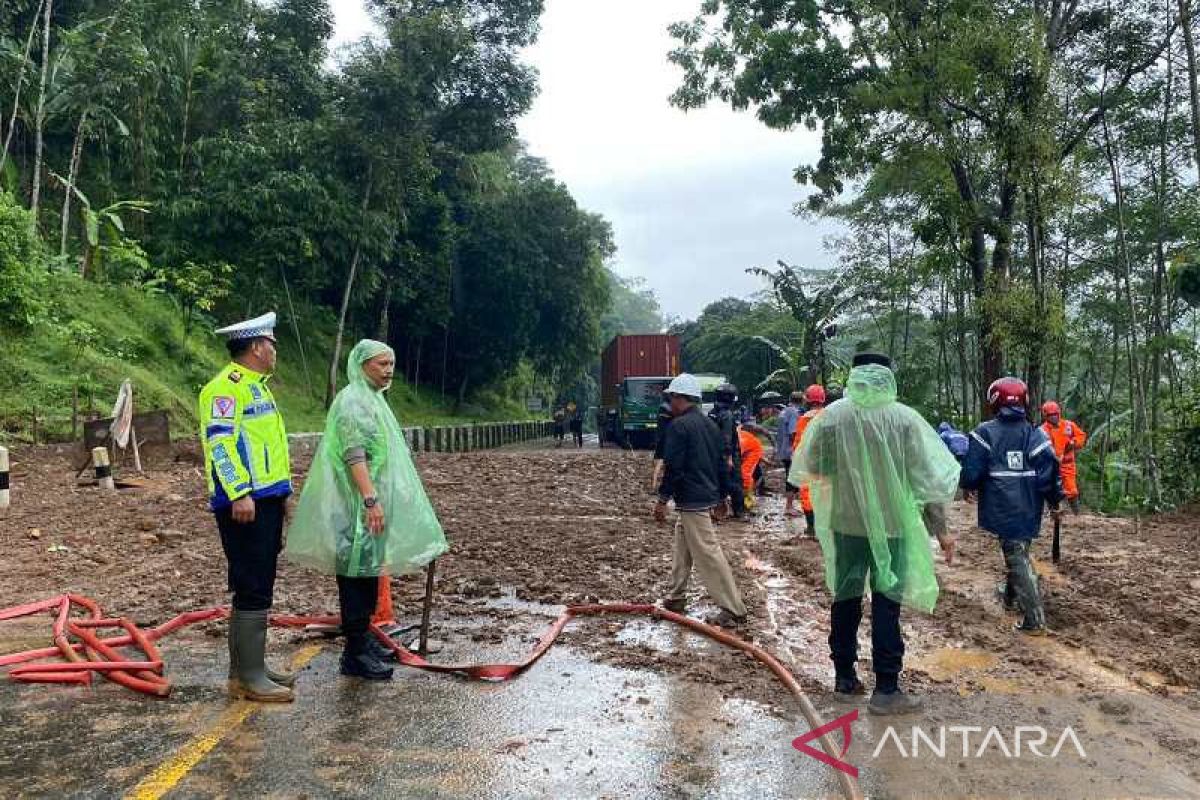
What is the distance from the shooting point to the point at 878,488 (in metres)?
4.57

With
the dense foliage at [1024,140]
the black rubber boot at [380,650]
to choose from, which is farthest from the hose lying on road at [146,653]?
the dense foliage at [1024,140]

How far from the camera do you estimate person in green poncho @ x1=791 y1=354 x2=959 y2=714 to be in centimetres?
446

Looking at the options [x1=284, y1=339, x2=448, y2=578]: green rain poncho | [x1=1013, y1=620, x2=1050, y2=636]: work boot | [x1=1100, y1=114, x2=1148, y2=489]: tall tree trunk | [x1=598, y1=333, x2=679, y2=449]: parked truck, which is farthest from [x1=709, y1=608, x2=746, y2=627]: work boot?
[x1=598, y1=333, x2=679, y2=449]: parked truck

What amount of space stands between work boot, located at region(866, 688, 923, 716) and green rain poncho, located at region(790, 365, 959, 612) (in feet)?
1.46

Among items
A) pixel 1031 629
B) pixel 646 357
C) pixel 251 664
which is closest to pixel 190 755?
pixel 251 664

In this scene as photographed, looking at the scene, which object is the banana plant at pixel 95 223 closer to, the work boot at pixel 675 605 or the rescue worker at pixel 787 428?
the rescue worker at pixel 787 428

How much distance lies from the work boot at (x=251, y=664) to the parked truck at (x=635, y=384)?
67.6ft

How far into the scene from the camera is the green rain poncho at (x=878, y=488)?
14.7 feet

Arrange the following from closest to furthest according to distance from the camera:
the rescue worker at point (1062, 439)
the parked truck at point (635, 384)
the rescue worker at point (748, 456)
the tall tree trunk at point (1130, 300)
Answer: the rescue worker at point (1062, 439) → the rescue worker at point (748, 456) → the tall tree trunk at point (1130, 300) → the parked truck at point (635, 384)

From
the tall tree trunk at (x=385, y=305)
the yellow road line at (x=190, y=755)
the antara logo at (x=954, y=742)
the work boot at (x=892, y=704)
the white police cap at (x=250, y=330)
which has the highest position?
the tall tree trunk at (x=385, y=305)

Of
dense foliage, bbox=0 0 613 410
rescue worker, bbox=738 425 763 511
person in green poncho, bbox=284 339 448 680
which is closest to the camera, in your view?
person in green poncho, bbox=284 339 448 680

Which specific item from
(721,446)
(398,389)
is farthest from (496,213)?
(721,446)

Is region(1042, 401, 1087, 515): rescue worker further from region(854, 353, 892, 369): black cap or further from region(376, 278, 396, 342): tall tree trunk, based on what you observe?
region(376, 278, 396, 342): tall tree trunk

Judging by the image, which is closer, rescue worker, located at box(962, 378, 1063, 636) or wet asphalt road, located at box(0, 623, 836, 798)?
wet asphalt road, located at box(0, 623, 836, 798)
